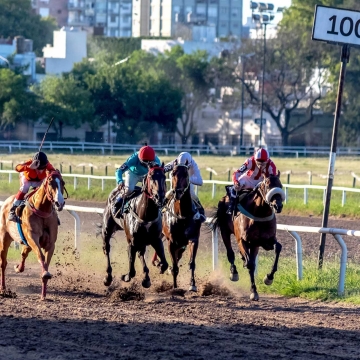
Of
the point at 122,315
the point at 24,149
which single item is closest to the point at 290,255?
the point at 122,315

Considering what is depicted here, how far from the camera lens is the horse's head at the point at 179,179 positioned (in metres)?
9.98

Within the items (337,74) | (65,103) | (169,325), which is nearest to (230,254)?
(169,325)

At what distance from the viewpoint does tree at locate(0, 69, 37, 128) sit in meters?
50.1

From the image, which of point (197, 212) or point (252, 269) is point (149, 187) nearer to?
point (197, 212)

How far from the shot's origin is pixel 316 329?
7.83 m

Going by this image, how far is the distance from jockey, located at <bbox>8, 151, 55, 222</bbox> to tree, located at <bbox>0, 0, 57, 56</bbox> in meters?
75.9

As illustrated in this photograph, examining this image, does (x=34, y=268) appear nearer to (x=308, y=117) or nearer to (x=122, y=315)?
(x=122, y=315)

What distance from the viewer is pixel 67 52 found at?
73.3 metres

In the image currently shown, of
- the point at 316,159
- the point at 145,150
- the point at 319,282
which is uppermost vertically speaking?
the point at 145,150

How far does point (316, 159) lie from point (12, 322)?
1546 inches

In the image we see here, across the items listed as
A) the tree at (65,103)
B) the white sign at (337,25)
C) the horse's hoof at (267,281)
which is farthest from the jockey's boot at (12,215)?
the tree at (65,103)

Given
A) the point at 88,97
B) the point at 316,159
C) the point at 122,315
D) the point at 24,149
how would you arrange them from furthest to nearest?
1. the point at 88,97
2. the point at 316,159
3. the point at 24,149
4. the point at 122,315

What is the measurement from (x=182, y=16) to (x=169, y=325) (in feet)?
373

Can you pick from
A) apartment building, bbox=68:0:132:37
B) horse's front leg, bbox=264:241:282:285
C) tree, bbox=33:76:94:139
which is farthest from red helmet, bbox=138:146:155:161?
apartment building, bbox=68:0:132:37
